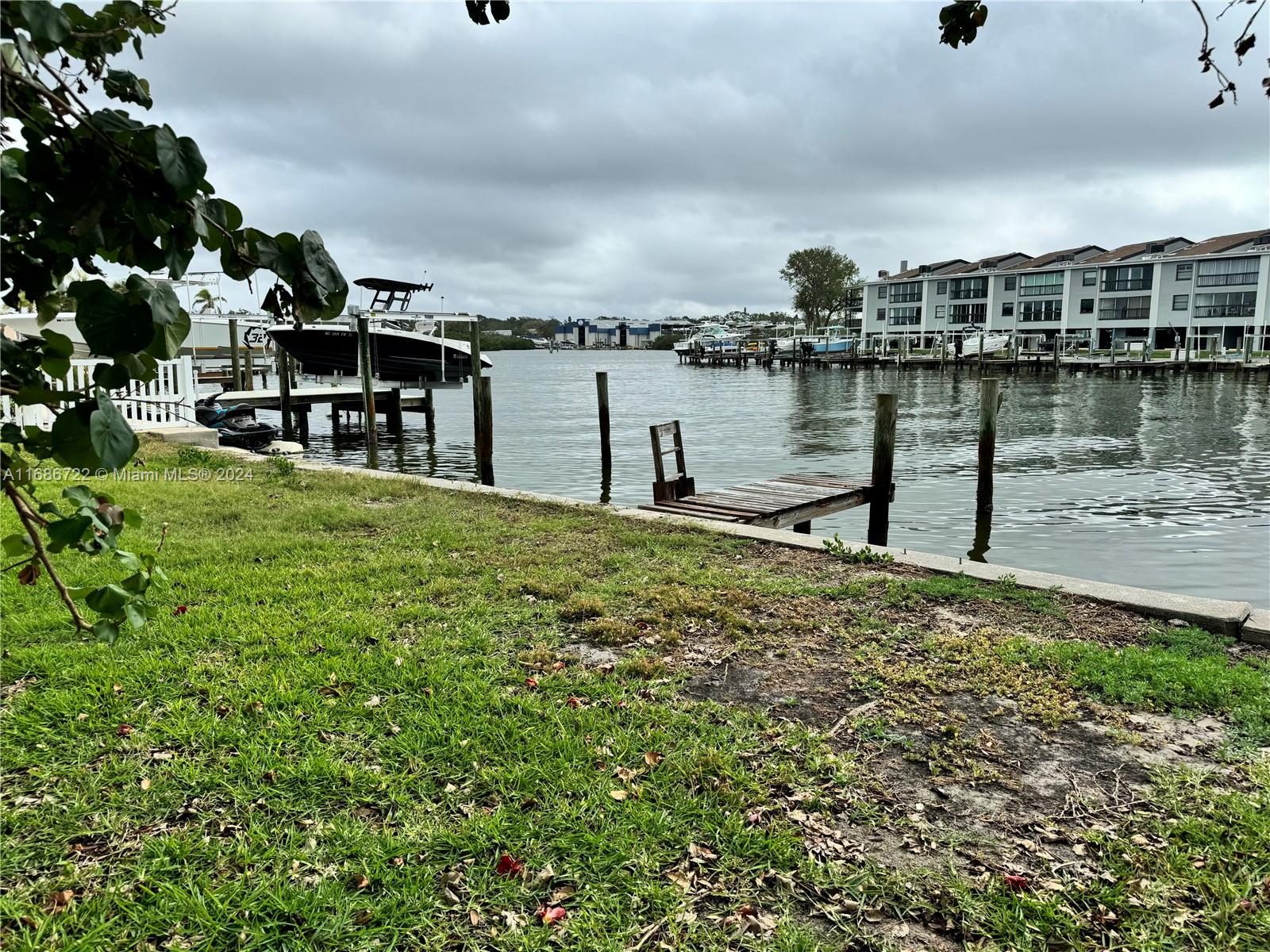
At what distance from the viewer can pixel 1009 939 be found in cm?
257

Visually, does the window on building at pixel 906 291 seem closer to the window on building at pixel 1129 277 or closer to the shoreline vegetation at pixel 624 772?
the window on building at pixel 1129 277

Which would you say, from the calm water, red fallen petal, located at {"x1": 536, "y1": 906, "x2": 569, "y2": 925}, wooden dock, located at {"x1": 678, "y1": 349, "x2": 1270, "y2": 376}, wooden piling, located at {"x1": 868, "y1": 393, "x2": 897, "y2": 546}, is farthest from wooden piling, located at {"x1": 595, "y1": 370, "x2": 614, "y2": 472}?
wooden dock, located at {"x1": 678, "y1": 349, "x2": 1270, "y2": 376}

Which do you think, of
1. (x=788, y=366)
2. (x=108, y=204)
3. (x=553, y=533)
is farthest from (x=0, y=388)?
(x=788, y=366)

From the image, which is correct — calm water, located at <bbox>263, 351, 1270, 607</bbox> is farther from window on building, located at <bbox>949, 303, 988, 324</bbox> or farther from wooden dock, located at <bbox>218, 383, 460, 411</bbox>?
window on building, located at <bbox>949, 303, 988, 324</bbox>

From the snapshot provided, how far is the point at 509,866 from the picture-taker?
2838mm

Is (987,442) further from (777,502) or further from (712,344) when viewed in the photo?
(712,344)

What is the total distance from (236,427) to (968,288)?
80123mm

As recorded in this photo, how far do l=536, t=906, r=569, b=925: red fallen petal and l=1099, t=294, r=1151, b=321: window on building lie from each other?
8328 centimetres

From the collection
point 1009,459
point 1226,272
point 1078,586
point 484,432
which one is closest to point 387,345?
point 484,432

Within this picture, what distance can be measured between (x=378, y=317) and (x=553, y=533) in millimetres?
21000

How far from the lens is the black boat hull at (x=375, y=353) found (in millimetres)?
25875

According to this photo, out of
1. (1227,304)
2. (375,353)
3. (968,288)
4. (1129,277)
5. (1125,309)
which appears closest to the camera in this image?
(375,353)

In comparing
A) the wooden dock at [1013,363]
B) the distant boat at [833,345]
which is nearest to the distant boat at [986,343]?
the wooden dock at [1013,363]

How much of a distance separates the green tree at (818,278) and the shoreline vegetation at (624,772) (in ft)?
365
